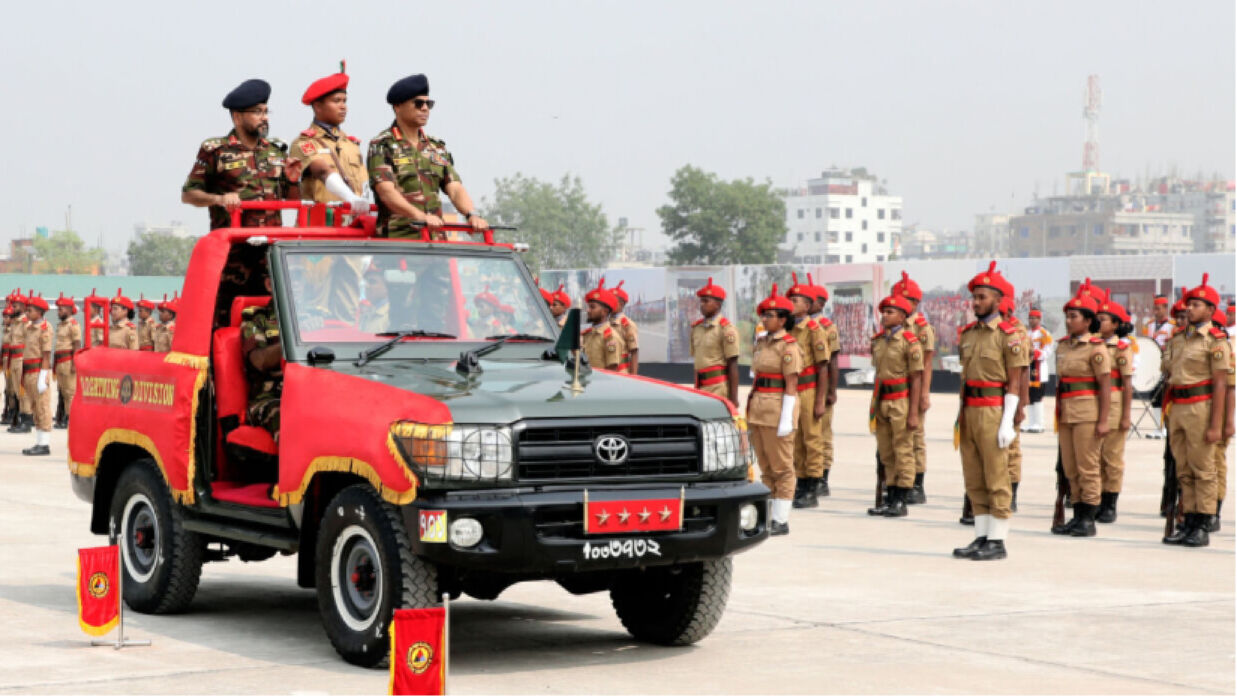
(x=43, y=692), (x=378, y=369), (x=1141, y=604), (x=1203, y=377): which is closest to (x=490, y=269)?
(x=378, y=369)

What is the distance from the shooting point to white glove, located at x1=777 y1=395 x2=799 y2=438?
1376 centimetres

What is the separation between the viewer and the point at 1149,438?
967 inches

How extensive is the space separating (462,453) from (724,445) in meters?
1.33

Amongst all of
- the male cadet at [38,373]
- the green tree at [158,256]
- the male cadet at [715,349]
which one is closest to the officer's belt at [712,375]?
the male cadet at [715,349]

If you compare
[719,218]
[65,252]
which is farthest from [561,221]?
[65,252]

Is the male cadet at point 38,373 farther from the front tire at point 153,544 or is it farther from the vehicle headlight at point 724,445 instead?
the vehicle headlight at point 724,445

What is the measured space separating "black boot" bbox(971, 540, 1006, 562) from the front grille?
193 inches

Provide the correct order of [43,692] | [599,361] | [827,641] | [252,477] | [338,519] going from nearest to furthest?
1. [43,692]
2. [338,519]
3. [827,641]
4. [252,477]
5. [599,361]

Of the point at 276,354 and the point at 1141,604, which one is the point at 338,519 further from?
the point at 1141,604

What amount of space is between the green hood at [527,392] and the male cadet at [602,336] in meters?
8.72

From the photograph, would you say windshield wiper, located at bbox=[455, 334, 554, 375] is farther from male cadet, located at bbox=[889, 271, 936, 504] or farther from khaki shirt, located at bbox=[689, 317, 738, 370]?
male cadet, located at bbox=[889, 271, 936, 504]

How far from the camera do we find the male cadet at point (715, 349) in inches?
599

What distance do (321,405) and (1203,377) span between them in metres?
8.09

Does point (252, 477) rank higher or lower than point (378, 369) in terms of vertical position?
lower
